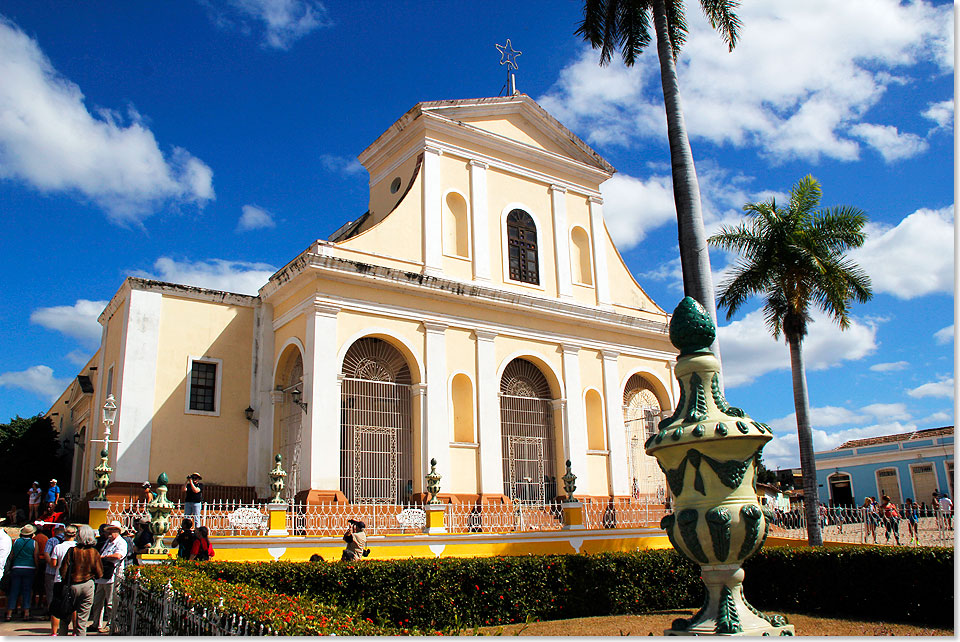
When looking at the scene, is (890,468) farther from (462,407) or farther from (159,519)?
(159,519)

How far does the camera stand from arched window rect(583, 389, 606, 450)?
20.5m

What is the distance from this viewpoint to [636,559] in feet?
38.6

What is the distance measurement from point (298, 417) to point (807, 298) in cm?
1308

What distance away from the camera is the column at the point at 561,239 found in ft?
68.8

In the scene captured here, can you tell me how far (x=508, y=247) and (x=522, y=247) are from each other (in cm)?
56

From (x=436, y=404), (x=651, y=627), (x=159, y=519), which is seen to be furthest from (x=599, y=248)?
(x=159, y=519)

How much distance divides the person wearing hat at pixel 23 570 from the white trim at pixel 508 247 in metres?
12.3

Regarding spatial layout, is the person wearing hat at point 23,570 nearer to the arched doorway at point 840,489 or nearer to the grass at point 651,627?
the grass at point 651,627

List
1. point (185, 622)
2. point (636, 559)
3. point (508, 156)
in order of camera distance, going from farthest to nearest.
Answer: point (508, 156) → point (636, 559) → point (185, 622)

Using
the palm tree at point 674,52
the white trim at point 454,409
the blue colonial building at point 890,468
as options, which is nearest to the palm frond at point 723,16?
the palm tree at point 674,52

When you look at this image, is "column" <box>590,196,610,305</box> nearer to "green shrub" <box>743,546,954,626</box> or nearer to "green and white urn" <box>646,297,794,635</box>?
"green shrub" <box>743,546,954,626</box>

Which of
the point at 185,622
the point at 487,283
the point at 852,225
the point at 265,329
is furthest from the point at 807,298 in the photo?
the point at 185,622

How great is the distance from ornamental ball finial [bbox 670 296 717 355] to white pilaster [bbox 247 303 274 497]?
41.4 ft

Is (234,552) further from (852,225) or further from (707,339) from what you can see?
(852,225)
